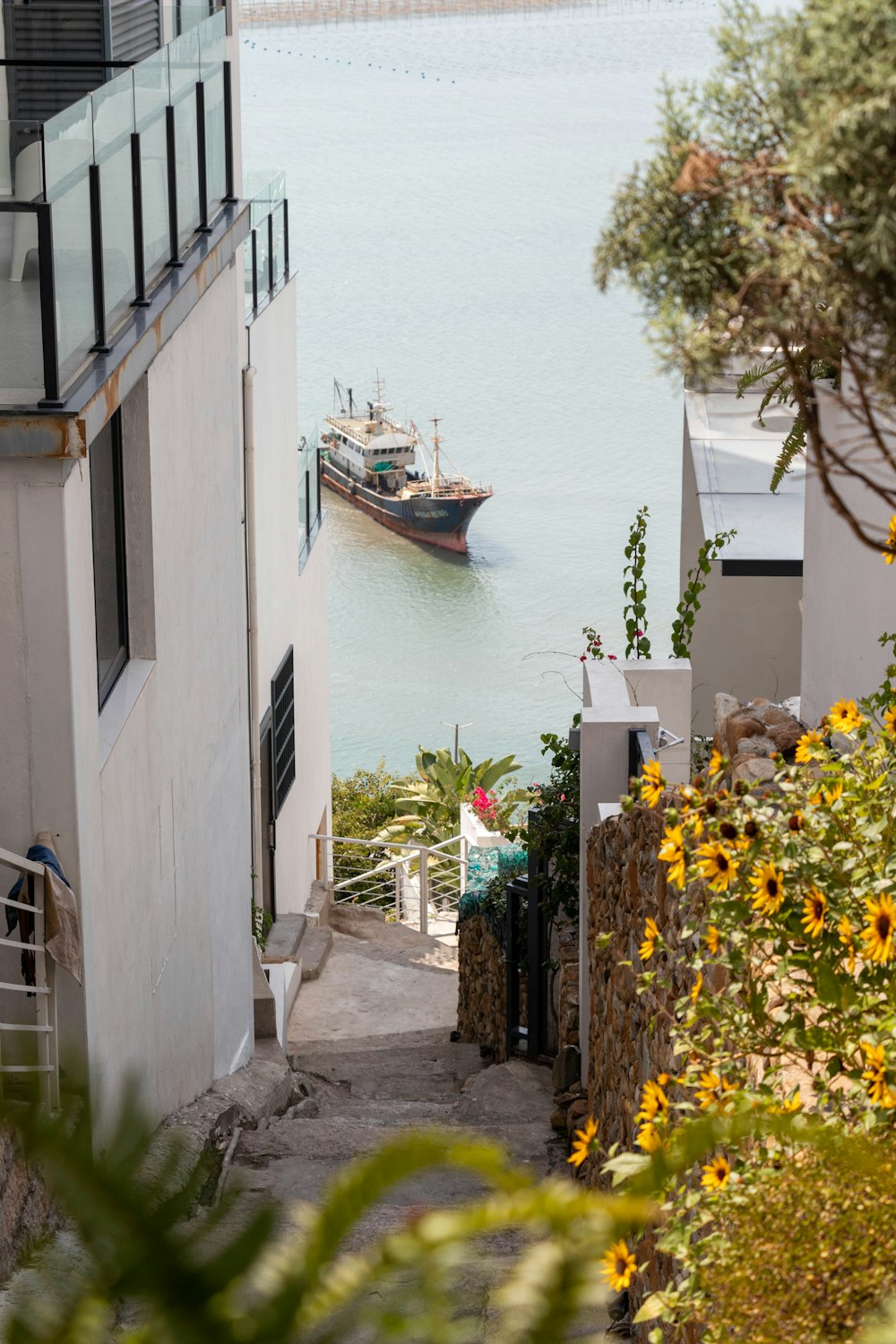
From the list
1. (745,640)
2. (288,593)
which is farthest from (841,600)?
(288,593)

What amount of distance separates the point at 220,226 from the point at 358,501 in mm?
49496

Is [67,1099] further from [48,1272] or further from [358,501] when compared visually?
[358,501]

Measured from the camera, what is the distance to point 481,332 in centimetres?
7306

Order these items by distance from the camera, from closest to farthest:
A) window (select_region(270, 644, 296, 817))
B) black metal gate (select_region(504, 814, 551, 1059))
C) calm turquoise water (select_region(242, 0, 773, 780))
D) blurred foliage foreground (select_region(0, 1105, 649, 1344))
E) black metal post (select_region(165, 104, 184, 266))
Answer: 1. blurred foliage foreground (select_region(0, 1105, 649, 1344))
2. black metal post (select_region(165, 104, 184, 266))
3. black metal gate (select_region(504, 814, 551, 1059))
4. window (select_region(270, 644, 296, 817))
5. calm turquoise water (select_region(242, 0, 773, 780))

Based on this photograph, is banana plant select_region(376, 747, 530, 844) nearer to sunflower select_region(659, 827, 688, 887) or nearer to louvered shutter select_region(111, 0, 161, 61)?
louvered shutter select_region(111, 0, 161, 61)

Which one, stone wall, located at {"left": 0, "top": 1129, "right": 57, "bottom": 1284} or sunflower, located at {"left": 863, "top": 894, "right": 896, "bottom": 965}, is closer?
sunflower, located at {"left": 863, "top": 894, "right": 896, "bottom": 965}

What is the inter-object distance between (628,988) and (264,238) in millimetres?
10197

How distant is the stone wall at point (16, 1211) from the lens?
410 centimetres

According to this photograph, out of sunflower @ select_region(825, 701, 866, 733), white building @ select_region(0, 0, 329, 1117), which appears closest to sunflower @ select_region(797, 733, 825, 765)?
sunflower @ select_region(825, 701, 866, 733)

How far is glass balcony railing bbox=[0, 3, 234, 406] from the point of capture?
4617 mm

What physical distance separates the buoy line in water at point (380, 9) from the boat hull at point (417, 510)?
24531 millimetres

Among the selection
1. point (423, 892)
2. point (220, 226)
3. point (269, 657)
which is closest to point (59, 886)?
point (220, 226)

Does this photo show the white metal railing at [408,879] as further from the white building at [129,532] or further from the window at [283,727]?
the white building at [129,532]

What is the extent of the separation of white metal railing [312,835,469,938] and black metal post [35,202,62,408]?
11297 mm
